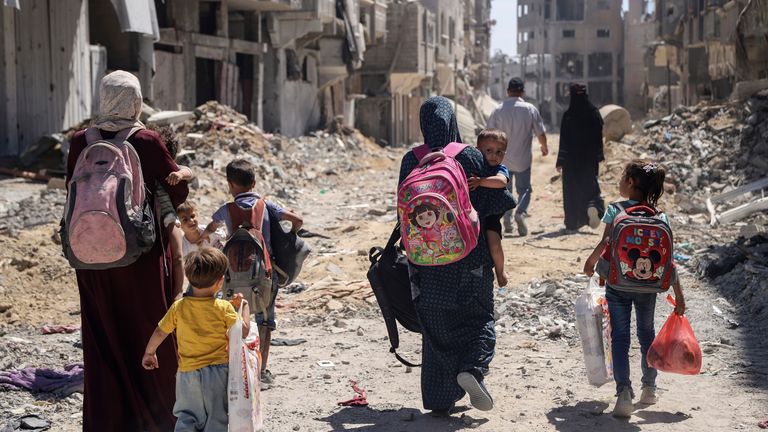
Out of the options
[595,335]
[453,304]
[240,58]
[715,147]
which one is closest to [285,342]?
[453,304]

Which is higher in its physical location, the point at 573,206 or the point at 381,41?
the point at 381,41

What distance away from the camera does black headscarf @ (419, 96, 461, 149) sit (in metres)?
4.62

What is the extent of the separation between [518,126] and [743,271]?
3.30 m

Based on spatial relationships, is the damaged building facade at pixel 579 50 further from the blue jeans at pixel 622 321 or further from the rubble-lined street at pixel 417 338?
the blue jeans at pixel 622 321

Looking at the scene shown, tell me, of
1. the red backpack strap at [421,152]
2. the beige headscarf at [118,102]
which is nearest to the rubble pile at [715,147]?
the red backpack strap at [421,152]

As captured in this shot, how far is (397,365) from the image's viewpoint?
600 cm

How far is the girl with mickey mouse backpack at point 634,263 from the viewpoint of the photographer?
14.7 feet

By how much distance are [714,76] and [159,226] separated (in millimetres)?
27751

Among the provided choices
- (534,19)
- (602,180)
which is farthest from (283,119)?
(534,19)

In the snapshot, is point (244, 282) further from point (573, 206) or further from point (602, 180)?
point (602, 180)

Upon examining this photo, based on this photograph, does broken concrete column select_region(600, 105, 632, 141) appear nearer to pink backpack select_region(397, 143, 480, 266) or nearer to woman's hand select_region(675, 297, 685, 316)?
woman's hand select_region(675, 297, 685, 316)

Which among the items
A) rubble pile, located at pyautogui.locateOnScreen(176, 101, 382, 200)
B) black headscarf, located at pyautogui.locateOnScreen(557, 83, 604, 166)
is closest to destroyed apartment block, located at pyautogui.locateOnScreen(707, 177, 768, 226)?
black headscarf, located at pyautogui.locateOnScreen(557, 83, 604, 166)

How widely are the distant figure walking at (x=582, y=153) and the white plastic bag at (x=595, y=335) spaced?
5920 millimetres

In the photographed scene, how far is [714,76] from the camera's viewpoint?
29.2 meters
